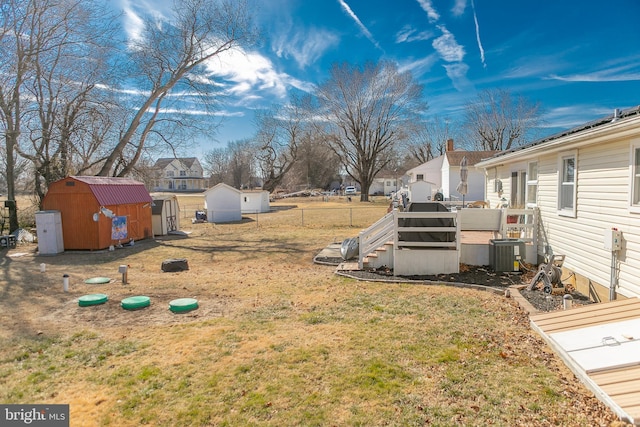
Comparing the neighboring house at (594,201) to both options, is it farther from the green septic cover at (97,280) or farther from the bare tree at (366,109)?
the bare tree at (366,109)

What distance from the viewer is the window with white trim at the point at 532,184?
9.53 m

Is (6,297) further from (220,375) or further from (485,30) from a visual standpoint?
(485,30)

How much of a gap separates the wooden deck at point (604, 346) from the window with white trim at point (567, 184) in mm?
2838

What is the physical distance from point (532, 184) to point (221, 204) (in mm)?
21689

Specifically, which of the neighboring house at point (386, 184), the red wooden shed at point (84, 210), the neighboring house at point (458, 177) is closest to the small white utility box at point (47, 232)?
the red wooden shed at point (84, 210)

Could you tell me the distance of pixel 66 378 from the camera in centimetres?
414

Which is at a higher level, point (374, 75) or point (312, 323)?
point (374, 75)

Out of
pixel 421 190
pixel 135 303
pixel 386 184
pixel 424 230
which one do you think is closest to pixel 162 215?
pixel 135 303

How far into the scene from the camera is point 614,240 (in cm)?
549

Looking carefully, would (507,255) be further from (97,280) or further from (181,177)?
(181,177)

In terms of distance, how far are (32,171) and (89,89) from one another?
237 inches

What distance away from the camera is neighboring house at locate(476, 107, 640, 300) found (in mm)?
5238

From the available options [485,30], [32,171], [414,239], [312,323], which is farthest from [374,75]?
[312,323]

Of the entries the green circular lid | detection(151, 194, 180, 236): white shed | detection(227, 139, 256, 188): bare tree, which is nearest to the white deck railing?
the green circular lid
